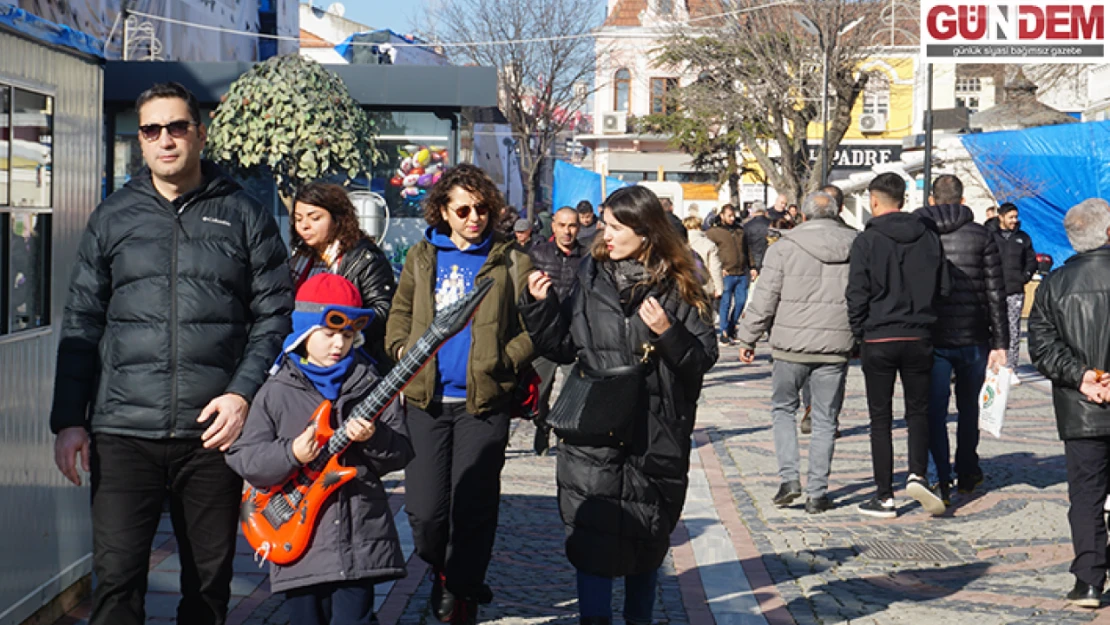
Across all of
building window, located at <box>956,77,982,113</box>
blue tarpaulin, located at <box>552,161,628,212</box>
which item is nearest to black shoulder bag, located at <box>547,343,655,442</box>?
blue tarpaulin, located at <box>552,161,628,212</box>

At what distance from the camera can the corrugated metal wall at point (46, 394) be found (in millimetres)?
5383

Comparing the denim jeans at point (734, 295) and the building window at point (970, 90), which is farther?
the building window at point (970, 90)

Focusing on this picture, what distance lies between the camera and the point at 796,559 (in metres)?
7.54

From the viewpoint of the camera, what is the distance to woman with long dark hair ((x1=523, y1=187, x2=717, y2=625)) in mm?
5199

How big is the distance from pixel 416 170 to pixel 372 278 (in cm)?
1791

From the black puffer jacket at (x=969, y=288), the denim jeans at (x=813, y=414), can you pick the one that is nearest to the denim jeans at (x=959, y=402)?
the black puffer jacket at (x=969, y=288)

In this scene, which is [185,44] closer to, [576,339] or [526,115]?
[526,115]

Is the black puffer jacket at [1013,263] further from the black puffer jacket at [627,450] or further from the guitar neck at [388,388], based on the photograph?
the guitar neck at [388,388]

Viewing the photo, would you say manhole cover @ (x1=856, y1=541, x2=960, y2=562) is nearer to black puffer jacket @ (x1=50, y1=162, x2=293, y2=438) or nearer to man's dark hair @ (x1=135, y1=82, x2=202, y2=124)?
black puffer jacket @ (x1=50, y1=162, x2=293, y2=438)

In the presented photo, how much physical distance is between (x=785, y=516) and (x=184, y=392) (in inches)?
201

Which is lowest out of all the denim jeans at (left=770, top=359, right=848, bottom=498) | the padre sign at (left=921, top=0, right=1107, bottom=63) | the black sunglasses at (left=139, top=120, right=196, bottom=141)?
the denim jeans at (left=770, top=359, right=848, bottom=498)

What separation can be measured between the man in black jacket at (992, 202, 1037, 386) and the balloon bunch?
34.1 ft

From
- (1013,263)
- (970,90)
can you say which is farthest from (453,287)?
(970,90)

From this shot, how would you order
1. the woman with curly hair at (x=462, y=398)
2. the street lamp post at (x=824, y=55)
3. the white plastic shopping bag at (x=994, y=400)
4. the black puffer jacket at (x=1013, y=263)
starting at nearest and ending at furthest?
the woman with curly hair at (x=462, y=398)
the white plastic shopping bag at (x=994, y=400)
the black puffer jacket at (x=1013, y=263)
the street lamp post at (x=824, y=55)
